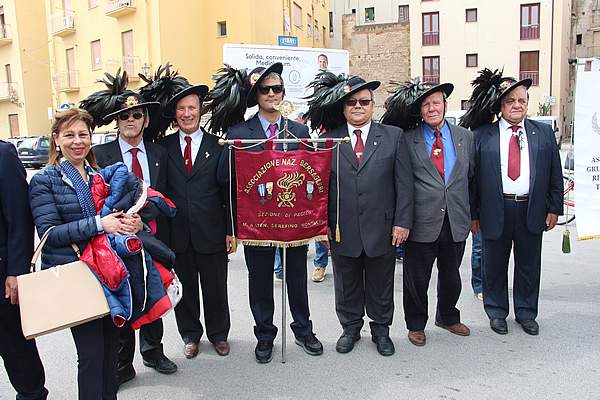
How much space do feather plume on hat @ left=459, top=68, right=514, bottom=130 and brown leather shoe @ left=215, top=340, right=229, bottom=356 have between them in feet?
9.79

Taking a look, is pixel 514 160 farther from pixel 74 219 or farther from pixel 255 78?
pixel 74 219

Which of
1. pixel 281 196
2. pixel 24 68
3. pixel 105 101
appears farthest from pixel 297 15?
pixel 281 196

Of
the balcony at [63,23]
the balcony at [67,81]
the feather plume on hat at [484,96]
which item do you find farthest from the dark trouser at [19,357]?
the balcony at [63,23]

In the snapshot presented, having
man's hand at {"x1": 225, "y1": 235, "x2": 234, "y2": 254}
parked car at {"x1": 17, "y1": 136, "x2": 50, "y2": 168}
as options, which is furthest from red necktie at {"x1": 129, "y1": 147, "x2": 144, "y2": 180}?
parked car at {"x1": 17, "y1": 136, "x2": 50, "y2": 168}

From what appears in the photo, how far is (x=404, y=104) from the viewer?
3875mm

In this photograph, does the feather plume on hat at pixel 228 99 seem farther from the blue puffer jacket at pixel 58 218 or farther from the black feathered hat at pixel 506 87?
the black feathered hat at pixel 506 87

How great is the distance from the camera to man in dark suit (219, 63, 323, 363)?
11.7ft

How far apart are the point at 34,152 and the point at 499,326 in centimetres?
2177

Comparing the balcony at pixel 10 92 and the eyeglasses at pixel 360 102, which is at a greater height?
the balcony at pixel 10 92

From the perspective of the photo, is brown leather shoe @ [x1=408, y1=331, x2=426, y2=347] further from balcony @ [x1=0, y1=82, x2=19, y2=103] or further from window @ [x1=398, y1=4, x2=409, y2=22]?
window @ [x1=398, y1=4, x2=409, y2=22]

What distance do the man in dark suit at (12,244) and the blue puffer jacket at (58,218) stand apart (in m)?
0.11

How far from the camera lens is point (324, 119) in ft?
12.7

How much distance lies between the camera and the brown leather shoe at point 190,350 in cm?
365

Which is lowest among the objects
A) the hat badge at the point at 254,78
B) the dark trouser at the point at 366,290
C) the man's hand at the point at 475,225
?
the dark trouser at the point at 366,290
